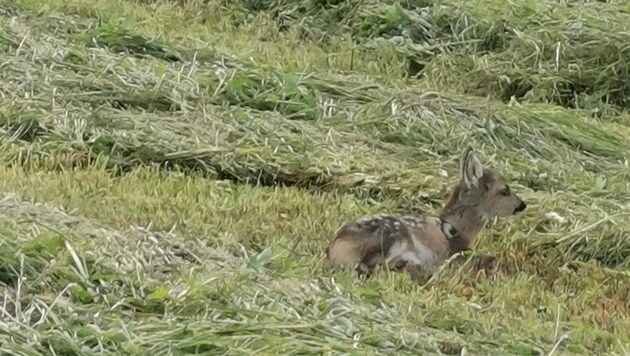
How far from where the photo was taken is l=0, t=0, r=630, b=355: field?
607 cm

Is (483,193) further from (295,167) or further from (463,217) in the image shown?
(295,167)

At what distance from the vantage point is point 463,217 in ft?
28.4

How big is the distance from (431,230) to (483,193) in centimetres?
71

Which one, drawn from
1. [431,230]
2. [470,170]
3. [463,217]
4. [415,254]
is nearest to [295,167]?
[470,170]

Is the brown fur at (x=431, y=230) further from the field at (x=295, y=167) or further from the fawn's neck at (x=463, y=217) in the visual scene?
the field at (x=295, y=167)

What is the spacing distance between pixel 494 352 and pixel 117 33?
616cm

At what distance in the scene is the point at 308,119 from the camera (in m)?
10.6

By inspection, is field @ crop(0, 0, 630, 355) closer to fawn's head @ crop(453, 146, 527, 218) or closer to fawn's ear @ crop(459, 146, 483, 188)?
fawn's head @ crop(453, 146, 527, 218)

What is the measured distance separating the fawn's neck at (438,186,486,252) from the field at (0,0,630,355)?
9 centimetres

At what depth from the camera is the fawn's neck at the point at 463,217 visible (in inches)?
338

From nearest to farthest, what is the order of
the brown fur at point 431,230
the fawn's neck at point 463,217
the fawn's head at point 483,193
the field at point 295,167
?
the field at point 295,167
the brown fur at point 431,230
the fawn's neck at point 463,217
the fawn's head at point 483,193

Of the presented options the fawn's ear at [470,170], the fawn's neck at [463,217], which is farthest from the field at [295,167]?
the fawn's ear at [470,170]

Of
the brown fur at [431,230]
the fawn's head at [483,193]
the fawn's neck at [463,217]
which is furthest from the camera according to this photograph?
the fawn's head at [483,193]

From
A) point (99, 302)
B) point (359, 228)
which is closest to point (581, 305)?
point (359, 228)
